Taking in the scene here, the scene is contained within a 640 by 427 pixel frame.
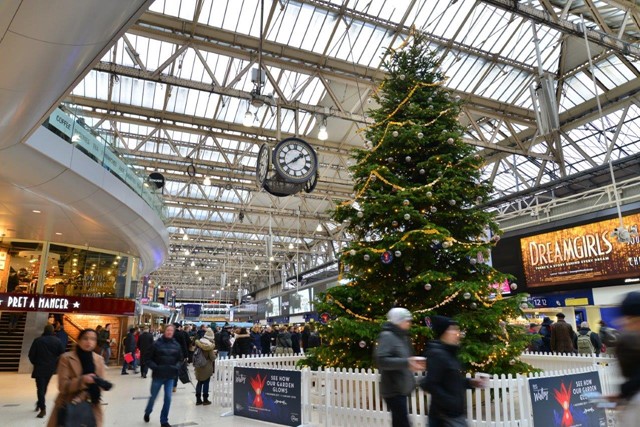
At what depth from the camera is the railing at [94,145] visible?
885 centimetres

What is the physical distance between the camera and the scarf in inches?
145

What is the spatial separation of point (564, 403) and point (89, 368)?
5.44 metres

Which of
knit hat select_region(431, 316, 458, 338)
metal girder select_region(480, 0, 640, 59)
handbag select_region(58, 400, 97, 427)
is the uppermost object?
metal girder select_region(480, 0, 640, 59)

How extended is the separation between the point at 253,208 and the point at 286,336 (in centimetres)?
1344

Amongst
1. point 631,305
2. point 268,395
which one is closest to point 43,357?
point 268,395

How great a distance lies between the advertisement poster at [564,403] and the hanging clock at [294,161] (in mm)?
6308

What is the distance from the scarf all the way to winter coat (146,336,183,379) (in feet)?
9.55

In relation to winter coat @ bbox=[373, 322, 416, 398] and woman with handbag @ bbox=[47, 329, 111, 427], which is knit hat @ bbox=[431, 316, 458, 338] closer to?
winter coat @ bbox=[373, 322, 416, 398]

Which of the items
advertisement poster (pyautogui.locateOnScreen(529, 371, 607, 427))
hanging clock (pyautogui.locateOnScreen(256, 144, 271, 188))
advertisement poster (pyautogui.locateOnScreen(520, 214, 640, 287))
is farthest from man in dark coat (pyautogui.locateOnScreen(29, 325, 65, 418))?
advertisement poster (pyautogui.locateOnScreen(520, 214, 640, 287))

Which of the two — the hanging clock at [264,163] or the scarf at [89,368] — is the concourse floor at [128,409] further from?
the hanging clock at [264,163]

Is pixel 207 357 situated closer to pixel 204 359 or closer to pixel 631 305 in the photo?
pixel 204 359

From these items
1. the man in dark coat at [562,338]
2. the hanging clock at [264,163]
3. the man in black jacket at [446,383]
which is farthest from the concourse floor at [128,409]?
the man in dark coat at [562,338]

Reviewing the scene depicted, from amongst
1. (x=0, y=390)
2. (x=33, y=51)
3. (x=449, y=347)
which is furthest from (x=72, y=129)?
(x=449, y=347)

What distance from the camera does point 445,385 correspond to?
3.28 meters
